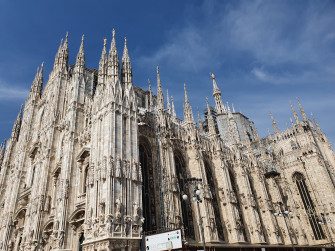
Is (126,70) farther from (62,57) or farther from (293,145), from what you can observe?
(293,145)

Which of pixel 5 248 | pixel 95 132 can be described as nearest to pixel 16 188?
pixel 5 248

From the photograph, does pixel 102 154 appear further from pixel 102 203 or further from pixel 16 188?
pixel 16 188

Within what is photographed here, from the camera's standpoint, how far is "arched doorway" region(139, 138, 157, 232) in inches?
907

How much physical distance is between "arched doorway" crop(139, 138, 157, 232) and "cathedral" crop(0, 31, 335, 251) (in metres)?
0.09

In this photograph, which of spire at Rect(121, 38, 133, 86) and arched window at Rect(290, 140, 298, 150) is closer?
spire at Rect(121, 38, 133, 86)

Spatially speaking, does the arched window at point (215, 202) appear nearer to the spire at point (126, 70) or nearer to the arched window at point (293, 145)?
the spire at point (126, 70)

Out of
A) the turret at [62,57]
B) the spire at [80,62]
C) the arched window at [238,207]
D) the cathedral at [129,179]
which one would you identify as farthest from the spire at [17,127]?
the arched window at [238,207]

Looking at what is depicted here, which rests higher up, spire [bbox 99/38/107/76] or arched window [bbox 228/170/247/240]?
spire [bbox 99/38/107/76]

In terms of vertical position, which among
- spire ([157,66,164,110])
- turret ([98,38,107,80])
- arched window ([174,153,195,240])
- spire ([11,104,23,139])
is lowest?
arched window ([174,153,195,240])

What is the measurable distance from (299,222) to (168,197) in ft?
102

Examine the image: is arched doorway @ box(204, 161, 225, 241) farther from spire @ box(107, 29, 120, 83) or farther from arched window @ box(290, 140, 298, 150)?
arched window @ box(290, 140, 298, 150)

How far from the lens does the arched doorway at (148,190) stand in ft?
75.6

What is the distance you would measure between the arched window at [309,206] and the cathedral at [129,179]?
0.54ft

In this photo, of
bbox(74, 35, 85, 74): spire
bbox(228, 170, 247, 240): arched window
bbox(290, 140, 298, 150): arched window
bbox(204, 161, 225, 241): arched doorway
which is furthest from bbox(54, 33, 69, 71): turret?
bbox(290, 140, 298, 150): arched window
